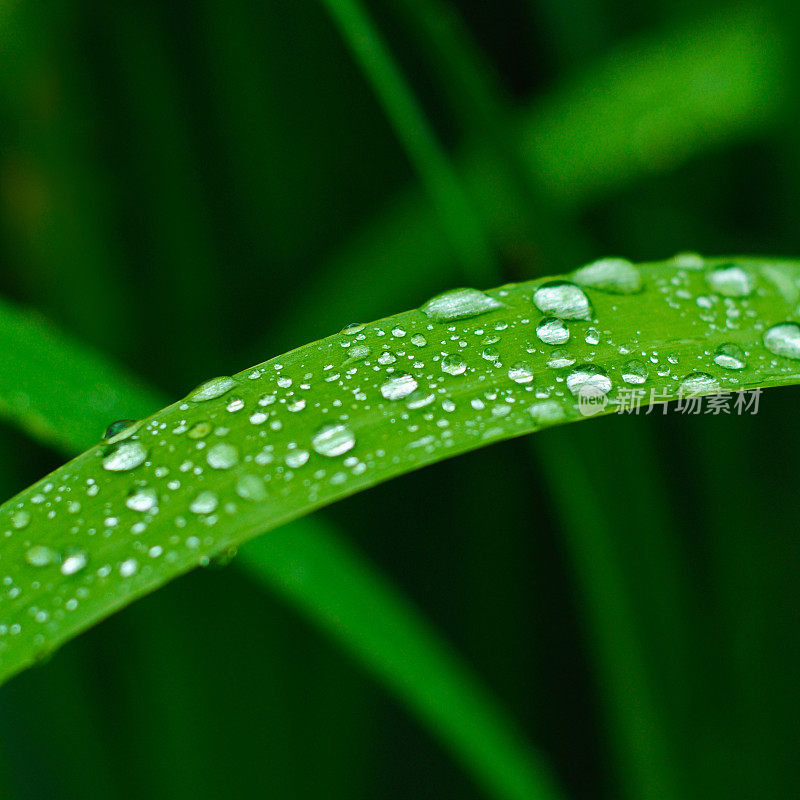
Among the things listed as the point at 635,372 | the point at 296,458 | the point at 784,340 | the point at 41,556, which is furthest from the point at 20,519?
the point at 784,340

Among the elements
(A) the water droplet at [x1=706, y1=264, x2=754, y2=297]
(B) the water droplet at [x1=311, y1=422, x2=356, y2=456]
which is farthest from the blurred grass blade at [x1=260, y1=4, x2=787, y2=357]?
(B) the water droplet at [x1=311, y1=422, x2=356, y2=456]

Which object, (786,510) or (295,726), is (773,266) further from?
(295,726)

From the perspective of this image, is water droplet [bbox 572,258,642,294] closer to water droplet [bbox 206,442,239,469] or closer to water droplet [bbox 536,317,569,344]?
water droplet [bbox 536,317,569,344]

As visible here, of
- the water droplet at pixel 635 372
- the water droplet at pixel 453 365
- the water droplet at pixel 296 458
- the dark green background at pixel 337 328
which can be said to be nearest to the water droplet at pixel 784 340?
the water droplet at pixel 635 372

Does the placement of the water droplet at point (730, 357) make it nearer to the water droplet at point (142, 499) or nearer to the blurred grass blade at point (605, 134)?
the water droplet at point (142, 499)

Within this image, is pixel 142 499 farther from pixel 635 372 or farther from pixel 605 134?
pixel 605 134

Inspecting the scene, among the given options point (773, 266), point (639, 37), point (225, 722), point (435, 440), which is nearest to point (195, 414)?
point (435, 440)
